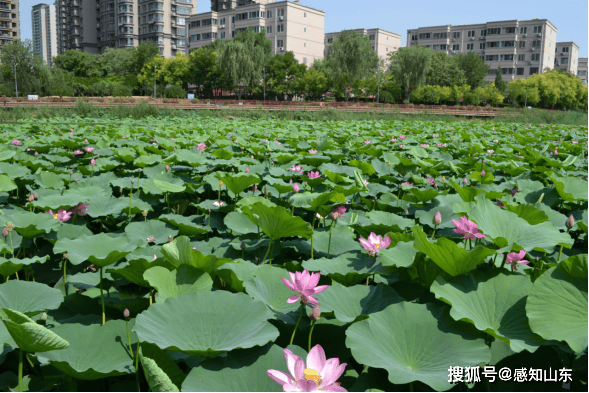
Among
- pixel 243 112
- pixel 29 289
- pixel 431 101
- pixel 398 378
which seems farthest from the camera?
pixel 431 101

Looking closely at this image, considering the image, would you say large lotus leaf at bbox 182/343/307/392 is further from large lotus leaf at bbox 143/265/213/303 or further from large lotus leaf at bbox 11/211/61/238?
large lotus leaf at bbox 11/211/61/238

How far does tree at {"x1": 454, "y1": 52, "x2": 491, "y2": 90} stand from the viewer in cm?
5744

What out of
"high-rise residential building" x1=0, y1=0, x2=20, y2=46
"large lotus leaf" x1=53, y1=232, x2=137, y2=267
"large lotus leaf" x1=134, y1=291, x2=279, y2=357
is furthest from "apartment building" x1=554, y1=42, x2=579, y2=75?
"high-rise residential building" x1=0, y1=0, x2=20, y2=46

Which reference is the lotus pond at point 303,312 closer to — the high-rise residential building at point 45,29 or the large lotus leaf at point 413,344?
the large lotus leaf at point 413,344

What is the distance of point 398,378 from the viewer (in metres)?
0.85

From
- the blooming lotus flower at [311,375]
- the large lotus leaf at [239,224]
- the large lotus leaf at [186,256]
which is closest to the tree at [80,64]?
the large lotus leaf at [239,224]

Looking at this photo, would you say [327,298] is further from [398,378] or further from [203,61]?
[203,61]

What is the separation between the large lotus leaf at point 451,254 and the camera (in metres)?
1.10

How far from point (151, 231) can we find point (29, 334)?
46.9 inches

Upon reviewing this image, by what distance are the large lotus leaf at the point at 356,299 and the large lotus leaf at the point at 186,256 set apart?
0.36 m

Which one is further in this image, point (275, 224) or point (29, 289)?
point (275, 224)

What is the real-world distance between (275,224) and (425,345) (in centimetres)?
79

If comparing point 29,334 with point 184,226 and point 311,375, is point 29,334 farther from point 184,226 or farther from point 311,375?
point 184,226

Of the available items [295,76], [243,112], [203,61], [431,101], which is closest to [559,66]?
[431,101]
